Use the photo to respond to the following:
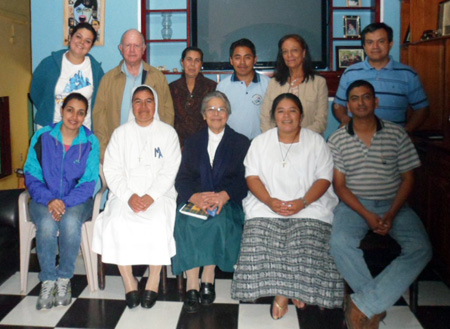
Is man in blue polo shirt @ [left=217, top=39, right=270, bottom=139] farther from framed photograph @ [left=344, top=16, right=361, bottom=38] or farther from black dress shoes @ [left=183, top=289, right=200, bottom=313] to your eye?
framed photograph @ [left=344, top=16, right=361, bottom=38]

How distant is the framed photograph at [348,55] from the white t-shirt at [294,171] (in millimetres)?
2072

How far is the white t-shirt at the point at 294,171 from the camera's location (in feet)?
8.81

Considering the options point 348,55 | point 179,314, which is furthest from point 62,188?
point 348,55

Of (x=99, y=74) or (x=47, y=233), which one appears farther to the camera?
(x=99, y=74)

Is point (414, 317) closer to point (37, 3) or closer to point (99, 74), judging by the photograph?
point (99, 74)

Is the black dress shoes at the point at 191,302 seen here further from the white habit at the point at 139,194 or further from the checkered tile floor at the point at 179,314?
the white habit at the point at 139,194

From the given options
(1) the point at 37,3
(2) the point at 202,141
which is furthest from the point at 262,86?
(1) the point at 37,3

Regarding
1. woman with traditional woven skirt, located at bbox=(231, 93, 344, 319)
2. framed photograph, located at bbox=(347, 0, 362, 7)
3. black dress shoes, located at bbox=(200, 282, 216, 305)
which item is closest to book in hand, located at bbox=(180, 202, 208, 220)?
woman with traditional woven skirt, located at bbox=(231, 93, 344, 319)

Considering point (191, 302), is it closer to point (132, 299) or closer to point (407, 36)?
point (132, 299)

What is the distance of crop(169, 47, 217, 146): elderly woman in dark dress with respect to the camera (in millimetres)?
3428

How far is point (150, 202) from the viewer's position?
274 cm

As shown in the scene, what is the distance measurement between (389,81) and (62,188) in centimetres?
220

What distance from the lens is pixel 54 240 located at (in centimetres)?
270

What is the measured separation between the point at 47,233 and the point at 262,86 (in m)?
1.72
